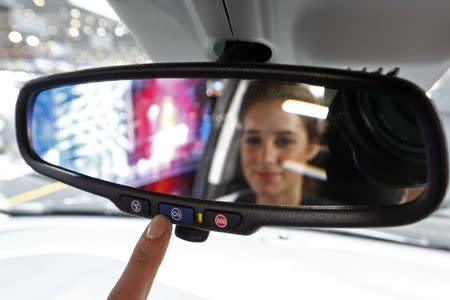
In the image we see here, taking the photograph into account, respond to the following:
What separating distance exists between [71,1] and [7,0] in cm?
60

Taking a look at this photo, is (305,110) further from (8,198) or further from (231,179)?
(8,198)

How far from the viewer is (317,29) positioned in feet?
3.19

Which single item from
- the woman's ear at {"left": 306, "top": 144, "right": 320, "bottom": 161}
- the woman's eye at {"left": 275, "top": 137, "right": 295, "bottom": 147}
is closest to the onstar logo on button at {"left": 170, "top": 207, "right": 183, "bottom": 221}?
the woman's ear at {"left": 306, "top": 144, "right": 320, "bottom": 161}

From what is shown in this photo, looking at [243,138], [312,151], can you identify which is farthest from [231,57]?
[243,138]

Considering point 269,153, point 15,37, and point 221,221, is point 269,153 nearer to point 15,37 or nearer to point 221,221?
point 221,221

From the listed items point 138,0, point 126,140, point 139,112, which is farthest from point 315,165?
point 126,140

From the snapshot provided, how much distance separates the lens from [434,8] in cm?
85

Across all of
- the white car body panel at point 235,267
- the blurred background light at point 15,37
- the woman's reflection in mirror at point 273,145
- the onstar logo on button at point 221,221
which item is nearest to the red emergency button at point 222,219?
the onstar logo on button at point 221,221

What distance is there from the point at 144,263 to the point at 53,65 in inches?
149

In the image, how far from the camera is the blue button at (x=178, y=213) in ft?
2.46

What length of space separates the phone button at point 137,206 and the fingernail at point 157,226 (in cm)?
2

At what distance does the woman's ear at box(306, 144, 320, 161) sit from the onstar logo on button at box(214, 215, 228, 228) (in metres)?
0.63

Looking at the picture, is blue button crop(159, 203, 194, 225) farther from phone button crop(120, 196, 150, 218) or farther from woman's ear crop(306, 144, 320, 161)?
woman's ear crop(306, 144, 320, 161)

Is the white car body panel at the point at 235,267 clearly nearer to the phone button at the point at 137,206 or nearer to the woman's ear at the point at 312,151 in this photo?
the woman's ear at the point at 312,151
